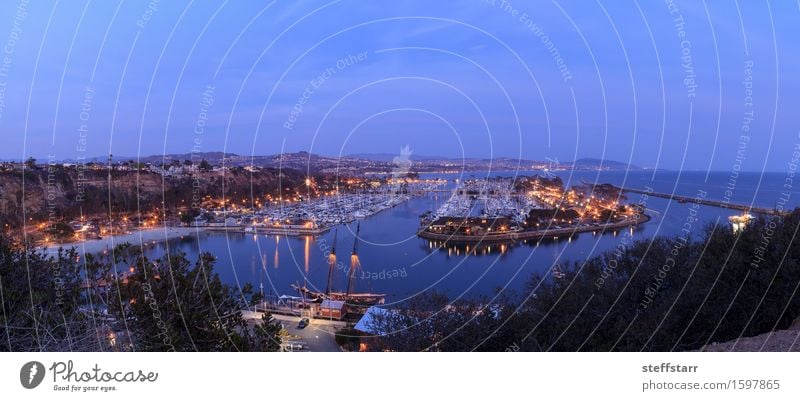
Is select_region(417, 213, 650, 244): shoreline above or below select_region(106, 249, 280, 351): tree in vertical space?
below

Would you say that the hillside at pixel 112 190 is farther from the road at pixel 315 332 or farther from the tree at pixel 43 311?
the tree at pixel 43 311

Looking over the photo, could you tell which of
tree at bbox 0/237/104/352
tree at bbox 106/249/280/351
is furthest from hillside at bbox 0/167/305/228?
tree at bbox 106/249/280/351

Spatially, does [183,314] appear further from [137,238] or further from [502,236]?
[502,236]

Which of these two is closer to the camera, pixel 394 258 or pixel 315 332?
pixel 315 332

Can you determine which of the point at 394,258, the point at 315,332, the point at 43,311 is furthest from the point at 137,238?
the point at 43,311

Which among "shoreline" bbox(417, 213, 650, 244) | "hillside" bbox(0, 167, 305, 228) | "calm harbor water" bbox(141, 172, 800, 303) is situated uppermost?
"hillside" bbox(0, 167, 305, 228)

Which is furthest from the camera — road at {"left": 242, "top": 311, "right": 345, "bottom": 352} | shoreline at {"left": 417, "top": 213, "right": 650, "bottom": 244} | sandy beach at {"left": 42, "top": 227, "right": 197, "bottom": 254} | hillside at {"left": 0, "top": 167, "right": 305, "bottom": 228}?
shoreline at {"left": 417, "top": 213, "right": 650, "bottom": 244}

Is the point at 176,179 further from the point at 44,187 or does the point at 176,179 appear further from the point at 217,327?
the point at 217,327

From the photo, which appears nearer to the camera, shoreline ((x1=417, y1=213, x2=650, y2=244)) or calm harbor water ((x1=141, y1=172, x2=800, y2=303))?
calm harbor water ((x1=141, y1=172, x2=800, y2=303))

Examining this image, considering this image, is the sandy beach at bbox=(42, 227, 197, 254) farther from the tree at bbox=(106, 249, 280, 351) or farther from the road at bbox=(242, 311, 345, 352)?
the tree at bbox=(106, 249, 280, 351)

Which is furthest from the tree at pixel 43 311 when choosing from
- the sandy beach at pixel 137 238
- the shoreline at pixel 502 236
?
the shoreline at pixel 502 236

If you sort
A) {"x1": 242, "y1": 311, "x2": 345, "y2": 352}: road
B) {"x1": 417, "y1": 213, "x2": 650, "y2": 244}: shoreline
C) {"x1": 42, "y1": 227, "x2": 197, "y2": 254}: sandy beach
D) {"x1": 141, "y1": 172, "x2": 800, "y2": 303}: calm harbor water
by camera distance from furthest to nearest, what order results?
{"x1": 417, "y1": 213, "x2": 650, "y2": 244}: shoreline
{"x1": 42, "y1": 227, "x2": 197, "y2": 254}: sandy beach
{"x1": 141, "y1": 172, "x2": 800, "y2": 303}: calm harbor water
{"x1": 242, "y1": 311, "x2": 345, "y2": 352}: road
